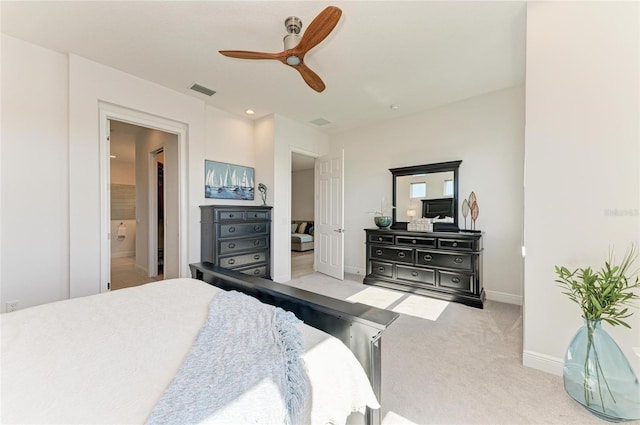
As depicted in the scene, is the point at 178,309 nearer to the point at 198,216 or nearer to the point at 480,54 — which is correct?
the point at 198,216

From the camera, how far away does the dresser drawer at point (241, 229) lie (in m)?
3.43

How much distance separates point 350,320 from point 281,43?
252 cm

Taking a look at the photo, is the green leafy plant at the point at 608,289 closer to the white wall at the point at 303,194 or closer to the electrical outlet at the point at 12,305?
the electrical outlet at the point at 12,305

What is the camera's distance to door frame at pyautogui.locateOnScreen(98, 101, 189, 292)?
2805 mm

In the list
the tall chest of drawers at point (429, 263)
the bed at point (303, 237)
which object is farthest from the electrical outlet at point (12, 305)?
the bed at point (303, 237)

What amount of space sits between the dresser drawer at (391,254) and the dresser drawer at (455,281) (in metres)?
0.46

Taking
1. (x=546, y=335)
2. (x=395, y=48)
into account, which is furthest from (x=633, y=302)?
(x=395, y=48)

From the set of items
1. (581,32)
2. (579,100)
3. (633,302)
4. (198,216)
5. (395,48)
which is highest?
(395,48)

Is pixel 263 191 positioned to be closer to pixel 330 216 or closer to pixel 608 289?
pixel 330 216

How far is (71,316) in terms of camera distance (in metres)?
1.22

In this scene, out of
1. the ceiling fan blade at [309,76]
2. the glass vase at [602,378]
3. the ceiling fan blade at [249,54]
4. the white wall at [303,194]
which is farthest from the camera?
the white wall at [303,194]

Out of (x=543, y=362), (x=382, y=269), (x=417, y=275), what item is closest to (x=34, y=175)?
(x=382, y=269)

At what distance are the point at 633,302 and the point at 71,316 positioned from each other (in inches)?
128

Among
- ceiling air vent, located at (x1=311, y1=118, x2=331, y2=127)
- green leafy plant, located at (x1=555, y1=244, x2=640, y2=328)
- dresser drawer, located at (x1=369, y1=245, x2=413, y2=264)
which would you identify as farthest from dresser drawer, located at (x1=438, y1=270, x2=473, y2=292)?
ceiling air vent, located at (x1=311, y1=118, x2=331, y2=127)
